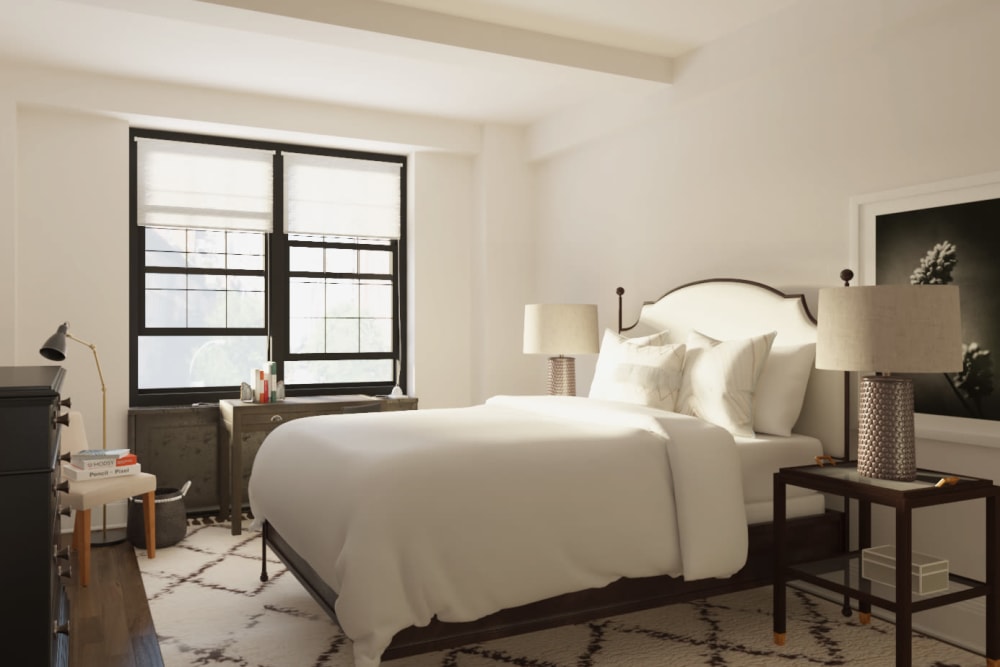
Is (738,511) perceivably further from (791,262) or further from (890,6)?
(890,6)

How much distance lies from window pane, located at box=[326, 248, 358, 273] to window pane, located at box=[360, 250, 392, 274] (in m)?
0.07

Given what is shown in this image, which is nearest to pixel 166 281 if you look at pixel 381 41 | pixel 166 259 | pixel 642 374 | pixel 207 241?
pixel 166 259

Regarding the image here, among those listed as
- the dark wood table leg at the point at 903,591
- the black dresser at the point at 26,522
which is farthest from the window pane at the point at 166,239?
the dark wood table leg at the point at 903,591

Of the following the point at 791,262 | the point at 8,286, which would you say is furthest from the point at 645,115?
the point at 8,286

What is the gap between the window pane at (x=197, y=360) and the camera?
5488 mm

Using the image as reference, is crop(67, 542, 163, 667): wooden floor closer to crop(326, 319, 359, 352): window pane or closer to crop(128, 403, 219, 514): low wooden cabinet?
crop(128, 403, 219, 514): low wooden cabinet

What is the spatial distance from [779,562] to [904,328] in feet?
3.32

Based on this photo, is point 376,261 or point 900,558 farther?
point 376,261

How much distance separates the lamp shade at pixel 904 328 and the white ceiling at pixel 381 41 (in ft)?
6.06

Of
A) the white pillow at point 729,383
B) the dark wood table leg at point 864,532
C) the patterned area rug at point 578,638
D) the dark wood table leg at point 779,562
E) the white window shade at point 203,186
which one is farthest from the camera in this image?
the white window shade at point 203,186

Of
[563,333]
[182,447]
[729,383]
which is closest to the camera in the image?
[729,383]

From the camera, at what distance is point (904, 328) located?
2.71 m

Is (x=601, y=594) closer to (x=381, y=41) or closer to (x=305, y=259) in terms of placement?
(x=381, y=41)

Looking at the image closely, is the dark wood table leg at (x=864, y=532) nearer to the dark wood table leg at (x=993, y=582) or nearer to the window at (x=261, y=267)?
the dark wood table leg at (x=993, y=582)
